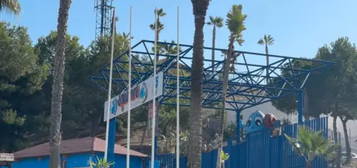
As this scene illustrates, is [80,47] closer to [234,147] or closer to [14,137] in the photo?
[14,137]

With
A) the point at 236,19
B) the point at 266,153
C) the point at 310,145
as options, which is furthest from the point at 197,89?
the point at 266,153

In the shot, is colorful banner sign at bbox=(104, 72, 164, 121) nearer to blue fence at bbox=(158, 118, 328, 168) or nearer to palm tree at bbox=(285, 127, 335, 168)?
palm tree at bbox=(285, 127, 335, 168)

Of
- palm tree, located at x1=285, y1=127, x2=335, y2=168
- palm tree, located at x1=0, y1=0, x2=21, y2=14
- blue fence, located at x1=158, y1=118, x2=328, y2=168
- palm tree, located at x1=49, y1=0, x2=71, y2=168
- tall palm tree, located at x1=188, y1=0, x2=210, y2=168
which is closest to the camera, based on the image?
tall palm tree, located at x1=188, y1=0, x2=210, y2=168

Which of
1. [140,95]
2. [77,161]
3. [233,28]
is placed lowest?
[77,161]

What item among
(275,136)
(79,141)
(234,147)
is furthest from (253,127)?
(79,141)

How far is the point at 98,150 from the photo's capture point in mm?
32625

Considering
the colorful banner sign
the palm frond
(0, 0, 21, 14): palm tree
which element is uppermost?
the palm frond

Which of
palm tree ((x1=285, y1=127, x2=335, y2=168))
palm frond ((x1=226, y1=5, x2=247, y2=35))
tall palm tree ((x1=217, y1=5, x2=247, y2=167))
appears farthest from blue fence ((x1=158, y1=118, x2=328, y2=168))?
palm frond ((x1=226, y1=5, x2=247, y2=35))

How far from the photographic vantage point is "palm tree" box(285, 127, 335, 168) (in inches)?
1150

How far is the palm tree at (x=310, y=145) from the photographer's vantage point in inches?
1150

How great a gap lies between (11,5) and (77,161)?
1153 centimetres

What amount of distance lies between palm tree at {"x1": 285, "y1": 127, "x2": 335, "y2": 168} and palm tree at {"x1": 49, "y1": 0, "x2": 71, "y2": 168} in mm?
12043

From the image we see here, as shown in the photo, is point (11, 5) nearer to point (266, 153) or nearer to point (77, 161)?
point (77, 161)

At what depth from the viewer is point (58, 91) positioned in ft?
72.0
